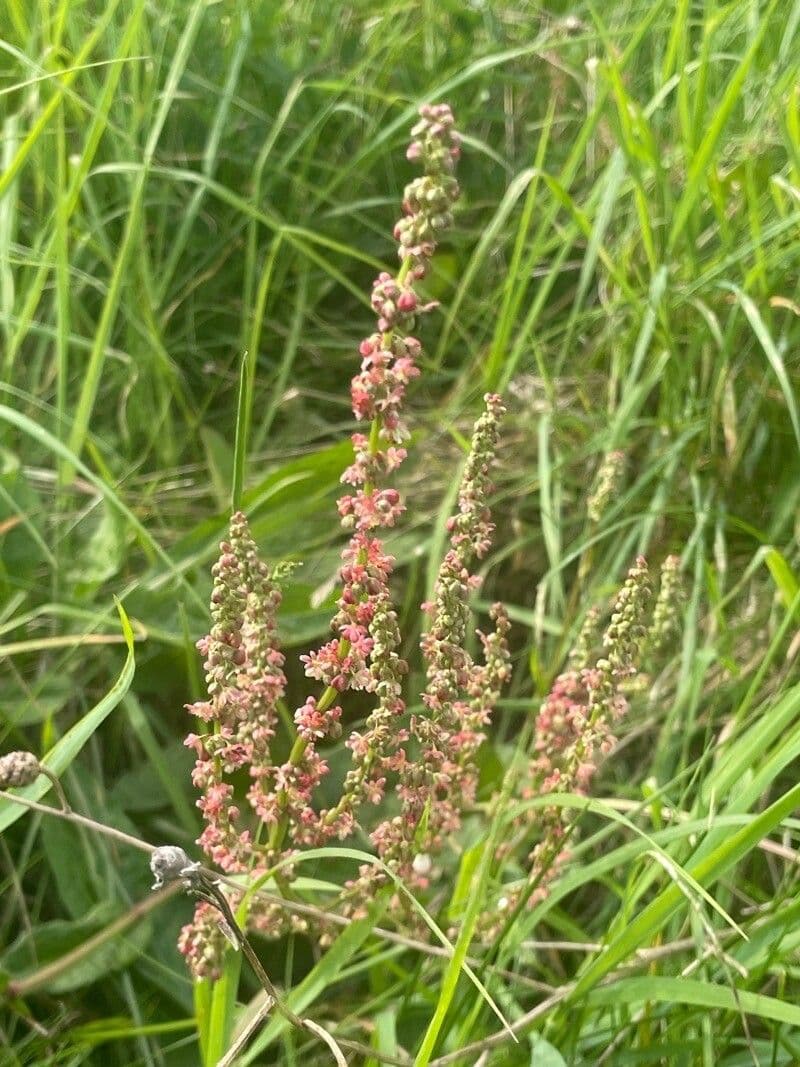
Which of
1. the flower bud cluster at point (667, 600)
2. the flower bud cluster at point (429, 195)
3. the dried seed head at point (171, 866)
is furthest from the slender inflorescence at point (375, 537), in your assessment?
the flower bud cluster at point (667, 600)

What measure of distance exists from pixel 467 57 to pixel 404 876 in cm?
161

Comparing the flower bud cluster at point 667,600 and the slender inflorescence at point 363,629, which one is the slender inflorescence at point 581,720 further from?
the slender inflorescence at point 363,629

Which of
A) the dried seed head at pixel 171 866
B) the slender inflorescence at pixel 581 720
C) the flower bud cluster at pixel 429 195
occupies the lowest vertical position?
the slender inflorescence at pixel 581 720

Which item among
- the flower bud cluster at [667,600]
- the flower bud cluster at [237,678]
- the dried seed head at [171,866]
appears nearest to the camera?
the dried seed head at [171,866]

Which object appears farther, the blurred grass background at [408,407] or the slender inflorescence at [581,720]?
the blurred grass background at [408,407]

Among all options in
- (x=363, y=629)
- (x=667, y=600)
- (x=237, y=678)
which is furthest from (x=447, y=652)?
(x=667, y=600)

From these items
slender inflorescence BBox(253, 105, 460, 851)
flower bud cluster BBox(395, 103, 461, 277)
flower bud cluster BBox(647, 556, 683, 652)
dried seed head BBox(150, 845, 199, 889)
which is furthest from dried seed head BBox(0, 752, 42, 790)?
flower bud cluster BBox(647, 556, 683, 652)

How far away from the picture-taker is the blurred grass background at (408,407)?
118cm

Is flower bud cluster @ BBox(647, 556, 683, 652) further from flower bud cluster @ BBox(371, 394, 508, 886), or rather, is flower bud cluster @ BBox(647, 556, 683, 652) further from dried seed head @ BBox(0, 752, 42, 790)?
dried seed head @ BBox(0, 752, 42, 790)

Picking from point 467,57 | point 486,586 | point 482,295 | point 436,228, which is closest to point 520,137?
point 467,57

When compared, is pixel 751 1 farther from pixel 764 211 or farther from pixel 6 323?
pixel 6 323

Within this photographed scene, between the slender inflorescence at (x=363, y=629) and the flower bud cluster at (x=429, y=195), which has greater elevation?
the flower bud cluster at (x=429, y=195)

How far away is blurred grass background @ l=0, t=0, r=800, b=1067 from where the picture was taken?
3.89 ft

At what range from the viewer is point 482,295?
1.95m
